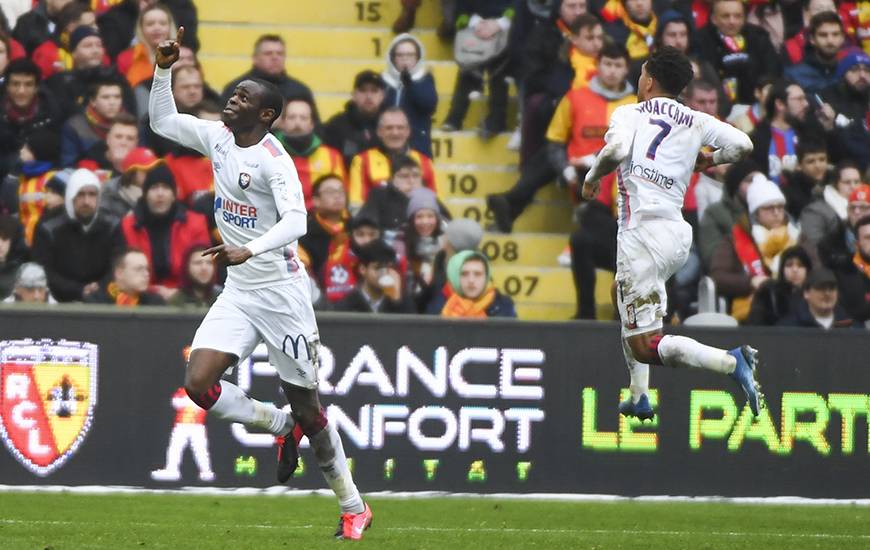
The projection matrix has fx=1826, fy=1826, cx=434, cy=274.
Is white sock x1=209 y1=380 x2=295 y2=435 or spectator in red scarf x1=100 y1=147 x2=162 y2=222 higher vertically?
spectator in red scarf x1=100 y1=147 x2=162 y2=222

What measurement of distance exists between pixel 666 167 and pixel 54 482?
202 inches

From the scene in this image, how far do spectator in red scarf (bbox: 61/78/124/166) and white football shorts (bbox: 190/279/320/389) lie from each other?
5366 mm

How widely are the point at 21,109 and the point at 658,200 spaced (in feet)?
22.6

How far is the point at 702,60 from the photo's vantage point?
1644 centimetres

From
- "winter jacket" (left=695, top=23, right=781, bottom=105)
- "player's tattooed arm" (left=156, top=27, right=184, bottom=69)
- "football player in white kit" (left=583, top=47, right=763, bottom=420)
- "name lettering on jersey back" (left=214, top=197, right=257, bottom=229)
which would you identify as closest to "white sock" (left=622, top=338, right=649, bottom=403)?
"football player in white kit" (left=583, top=47, right=763, bottom=420)

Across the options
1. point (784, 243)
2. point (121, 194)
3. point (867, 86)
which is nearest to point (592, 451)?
point (784, 243)

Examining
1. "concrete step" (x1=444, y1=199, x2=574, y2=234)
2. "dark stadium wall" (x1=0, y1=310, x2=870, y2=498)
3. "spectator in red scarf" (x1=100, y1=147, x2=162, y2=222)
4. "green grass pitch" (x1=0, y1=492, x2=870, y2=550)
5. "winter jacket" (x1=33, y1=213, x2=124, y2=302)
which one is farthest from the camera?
"concrete step" (x1=444, y1=199, x2=574, y2=234)

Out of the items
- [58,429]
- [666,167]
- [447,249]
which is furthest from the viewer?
[447,249]

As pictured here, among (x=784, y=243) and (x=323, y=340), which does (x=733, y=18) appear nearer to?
(x=784, y=243)

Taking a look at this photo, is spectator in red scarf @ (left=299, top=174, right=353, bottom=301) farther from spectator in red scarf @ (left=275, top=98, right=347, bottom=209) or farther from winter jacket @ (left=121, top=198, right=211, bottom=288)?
winter jacket @ (left=121, top=198, right=211, bottom=288)

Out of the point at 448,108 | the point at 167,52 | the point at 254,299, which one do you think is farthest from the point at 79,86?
the point at 254,299

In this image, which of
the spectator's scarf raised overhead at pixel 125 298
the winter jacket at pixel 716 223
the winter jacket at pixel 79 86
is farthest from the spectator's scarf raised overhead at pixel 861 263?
the winter jacket at pixel 79 86

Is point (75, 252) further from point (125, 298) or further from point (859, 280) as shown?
point (859, 280)

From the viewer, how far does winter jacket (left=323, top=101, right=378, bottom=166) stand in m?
15.6
